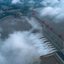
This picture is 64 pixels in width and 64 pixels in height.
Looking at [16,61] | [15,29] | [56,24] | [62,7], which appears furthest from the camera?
[62,7]

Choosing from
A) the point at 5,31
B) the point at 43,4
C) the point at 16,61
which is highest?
the point at 43,4

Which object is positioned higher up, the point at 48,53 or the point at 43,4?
the point at 43,4

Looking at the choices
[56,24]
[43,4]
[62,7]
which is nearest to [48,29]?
[56,24]

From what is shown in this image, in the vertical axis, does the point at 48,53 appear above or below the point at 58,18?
below

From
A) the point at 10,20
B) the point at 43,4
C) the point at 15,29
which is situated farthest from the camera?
the point at 43,4

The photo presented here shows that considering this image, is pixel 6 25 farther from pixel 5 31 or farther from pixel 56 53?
pixel 56 53

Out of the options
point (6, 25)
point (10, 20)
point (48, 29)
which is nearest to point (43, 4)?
point (10, 20)

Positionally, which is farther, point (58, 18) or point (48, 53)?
point (58, 18)

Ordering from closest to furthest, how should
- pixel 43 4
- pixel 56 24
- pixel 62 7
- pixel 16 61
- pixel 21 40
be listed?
pixel 16 61
pixel 21 40
pixel 56 24
pixel 62 7
pixel 43 4

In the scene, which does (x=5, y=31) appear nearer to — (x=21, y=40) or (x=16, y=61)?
(x=21, y=40)
